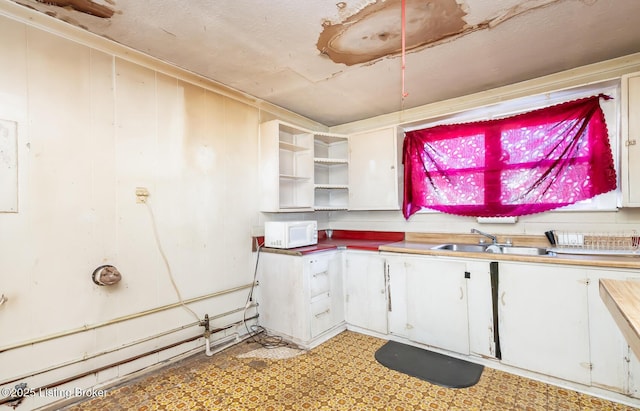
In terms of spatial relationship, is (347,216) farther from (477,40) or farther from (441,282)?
(477,40)

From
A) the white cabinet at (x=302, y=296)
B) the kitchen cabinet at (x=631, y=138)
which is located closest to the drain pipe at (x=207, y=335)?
the white cabinet at (x=302, y=296)

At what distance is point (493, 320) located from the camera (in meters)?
2.31

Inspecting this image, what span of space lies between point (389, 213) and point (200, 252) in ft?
7.03

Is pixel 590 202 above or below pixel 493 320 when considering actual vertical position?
above

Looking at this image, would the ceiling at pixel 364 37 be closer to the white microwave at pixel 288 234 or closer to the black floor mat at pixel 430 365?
the white microwave at pixel 288 234

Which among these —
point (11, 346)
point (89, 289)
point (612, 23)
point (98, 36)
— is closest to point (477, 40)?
point (612, 23)

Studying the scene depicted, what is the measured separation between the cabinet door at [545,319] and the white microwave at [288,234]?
1729 millimetres

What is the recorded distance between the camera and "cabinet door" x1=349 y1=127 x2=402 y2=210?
10.7ft

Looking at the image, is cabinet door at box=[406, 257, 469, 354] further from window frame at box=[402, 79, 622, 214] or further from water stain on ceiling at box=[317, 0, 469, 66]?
water stain on ceiling at box=[317, 0, 469, 66]

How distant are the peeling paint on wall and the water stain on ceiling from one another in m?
1.31

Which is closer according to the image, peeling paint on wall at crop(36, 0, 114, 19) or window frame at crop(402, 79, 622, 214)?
peeling paint on wall at crop(36, 0, 114, 19)

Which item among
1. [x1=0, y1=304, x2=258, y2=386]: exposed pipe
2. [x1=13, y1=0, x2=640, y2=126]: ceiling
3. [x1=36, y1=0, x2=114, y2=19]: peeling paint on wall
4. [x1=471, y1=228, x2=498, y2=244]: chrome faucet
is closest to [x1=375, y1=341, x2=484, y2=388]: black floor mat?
[x1=471, y1=228, x2=498, y2=244]: chrome faucet

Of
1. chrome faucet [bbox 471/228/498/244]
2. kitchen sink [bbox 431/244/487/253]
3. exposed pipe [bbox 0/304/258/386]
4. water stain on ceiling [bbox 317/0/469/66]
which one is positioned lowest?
exposed pipe [bbox 0/304/258/386]

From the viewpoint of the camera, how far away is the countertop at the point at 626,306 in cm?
85
